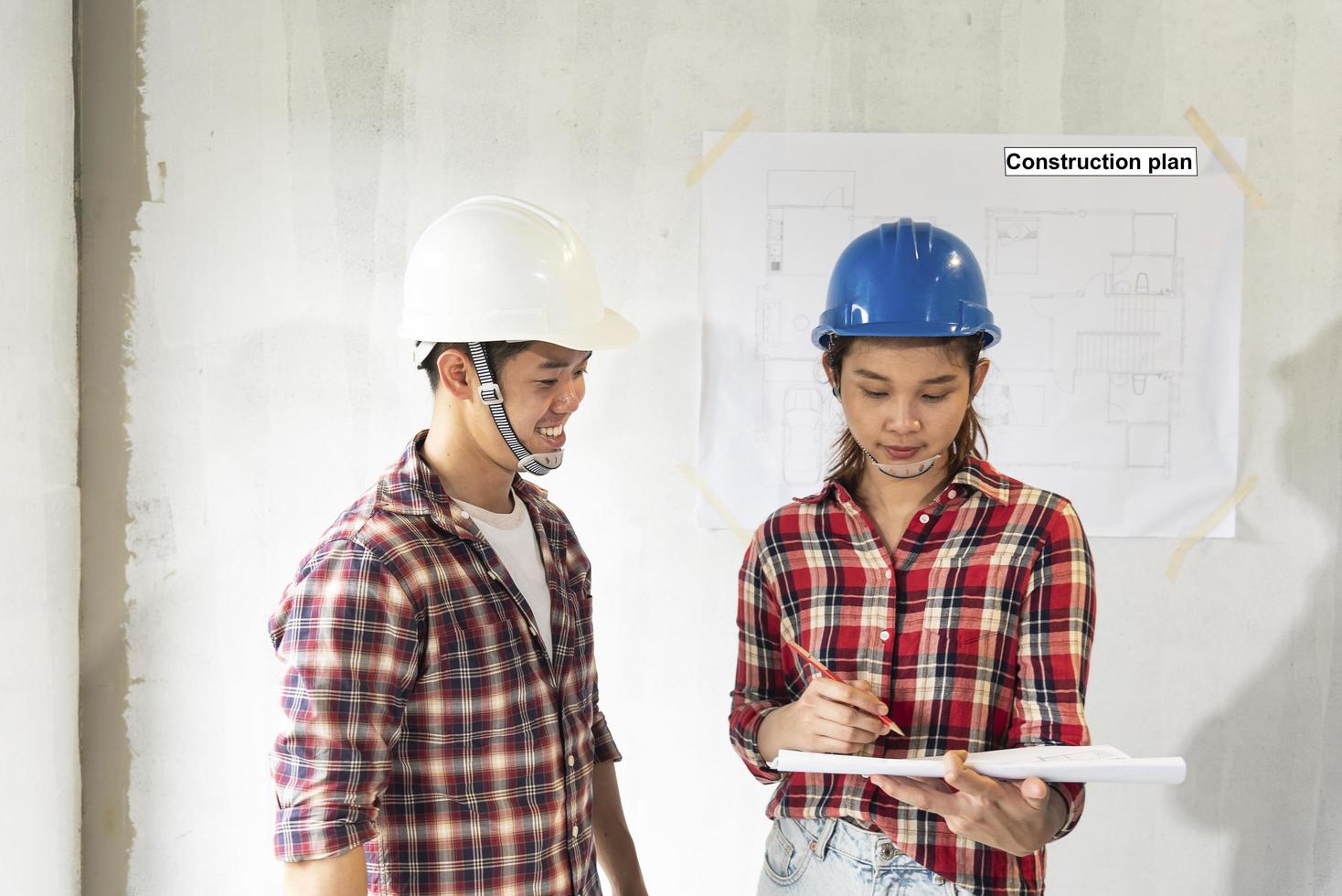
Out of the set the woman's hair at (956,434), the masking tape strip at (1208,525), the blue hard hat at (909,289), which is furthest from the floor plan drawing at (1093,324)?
the blue hard hat at (909,289)

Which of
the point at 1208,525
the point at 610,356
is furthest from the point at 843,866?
the point at 1208,525

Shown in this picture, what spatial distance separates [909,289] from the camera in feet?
4.46

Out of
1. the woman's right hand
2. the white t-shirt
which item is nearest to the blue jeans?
the woman's right hand

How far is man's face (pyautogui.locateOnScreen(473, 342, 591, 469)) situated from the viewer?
134 centimetres

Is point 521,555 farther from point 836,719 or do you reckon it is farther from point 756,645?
point 836,719

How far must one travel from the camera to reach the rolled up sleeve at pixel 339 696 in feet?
3.59

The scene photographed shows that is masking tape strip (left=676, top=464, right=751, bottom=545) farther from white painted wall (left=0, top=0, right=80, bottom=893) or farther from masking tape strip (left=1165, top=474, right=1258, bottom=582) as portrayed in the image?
white painted wall (left=0, top=0, right=80, bottom=893)

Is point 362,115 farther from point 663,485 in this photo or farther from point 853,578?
point 853,578

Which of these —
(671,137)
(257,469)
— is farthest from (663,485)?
(257,469)

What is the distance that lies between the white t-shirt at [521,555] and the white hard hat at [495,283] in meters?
0.24

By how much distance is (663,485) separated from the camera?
242cm

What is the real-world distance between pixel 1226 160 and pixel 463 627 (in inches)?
84.6

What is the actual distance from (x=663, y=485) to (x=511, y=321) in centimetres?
112

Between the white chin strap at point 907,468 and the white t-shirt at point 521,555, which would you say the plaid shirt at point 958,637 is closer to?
the white chin strap at point 907,468
